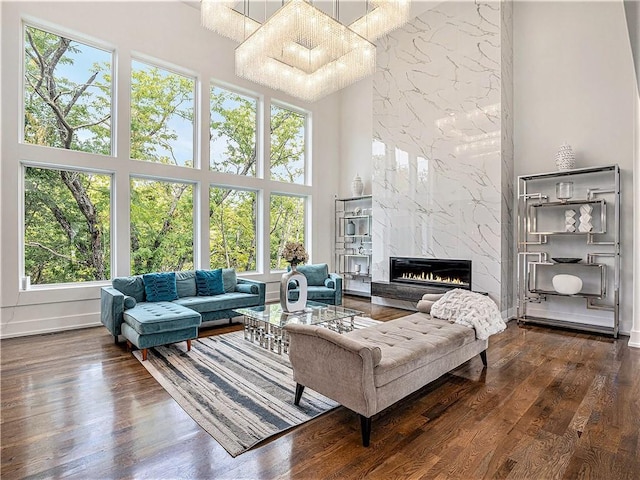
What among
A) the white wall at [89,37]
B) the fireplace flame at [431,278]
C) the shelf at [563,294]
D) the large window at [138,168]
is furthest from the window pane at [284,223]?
the shelf at [563,294]

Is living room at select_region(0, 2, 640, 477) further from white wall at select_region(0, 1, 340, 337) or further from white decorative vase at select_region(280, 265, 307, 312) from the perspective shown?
white decorative vase at select_region(280, 265, 307, 312)

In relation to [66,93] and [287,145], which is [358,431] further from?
[287,145]

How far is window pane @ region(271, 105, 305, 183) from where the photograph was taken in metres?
7.11

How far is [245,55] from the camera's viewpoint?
369cm

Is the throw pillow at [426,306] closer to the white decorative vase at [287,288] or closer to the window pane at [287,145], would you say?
the white decorative vase at [287,288]

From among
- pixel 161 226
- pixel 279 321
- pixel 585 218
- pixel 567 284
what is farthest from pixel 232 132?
pixel 567 284

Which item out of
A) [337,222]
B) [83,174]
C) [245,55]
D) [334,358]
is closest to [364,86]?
[337,222]

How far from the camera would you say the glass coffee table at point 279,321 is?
371cm

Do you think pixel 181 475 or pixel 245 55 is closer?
pixel 181 475

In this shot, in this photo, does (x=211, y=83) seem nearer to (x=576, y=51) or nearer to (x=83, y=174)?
(x=83, y=174)

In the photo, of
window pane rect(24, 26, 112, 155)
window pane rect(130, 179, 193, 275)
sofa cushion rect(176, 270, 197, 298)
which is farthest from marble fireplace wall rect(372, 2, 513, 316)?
window pane rect(24, 26, 112, 155)

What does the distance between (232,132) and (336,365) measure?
17.9ft

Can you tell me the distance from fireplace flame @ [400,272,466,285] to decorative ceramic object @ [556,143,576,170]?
2186 mm

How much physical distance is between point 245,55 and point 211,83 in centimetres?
282
